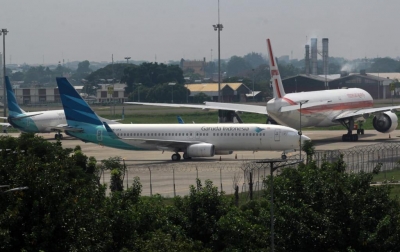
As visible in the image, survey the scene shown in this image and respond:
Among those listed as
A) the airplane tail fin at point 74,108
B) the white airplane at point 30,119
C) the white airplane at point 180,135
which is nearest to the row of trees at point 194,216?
the white airplane at point 180,135

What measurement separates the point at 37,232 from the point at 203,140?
42.6m

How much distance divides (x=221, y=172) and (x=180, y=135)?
40.2 feet

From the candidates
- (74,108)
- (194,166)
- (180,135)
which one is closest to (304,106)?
(180,135)

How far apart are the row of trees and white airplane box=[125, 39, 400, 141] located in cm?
3916

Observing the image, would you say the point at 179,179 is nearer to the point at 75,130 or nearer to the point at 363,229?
the point at 75,130

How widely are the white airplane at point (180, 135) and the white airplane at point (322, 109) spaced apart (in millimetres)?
6522

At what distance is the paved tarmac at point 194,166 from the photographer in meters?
55.2

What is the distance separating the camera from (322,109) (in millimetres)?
85562

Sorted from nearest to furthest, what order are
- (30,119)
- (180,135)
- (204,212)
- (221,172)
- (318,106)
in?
(204,212), (221,172), (180,135), (318,106), (30,119)

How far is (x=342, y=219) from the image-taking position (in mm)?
34438

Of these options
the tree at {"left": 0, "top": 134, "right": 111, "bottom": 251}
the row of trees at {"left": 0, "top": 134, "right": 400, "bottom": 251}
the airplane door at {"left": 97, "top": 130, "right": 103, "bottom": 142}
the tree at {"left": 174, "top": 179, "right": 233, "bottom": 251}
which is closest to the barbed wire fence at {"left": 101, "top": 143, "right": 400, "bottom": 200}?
the airplane door at {"left": 97, "top": 130, "right": 103, "bottom": 142}

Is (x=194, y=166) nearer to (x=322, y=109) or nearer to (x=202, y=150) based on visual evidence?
(x=202, y=150)

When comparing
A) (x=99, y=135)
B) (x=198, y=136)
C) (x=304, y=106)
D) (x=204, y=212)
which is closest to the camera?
(x=204, y=212)

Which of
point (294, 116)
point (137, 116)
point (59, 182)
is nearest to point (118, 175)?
point (59, 182)
